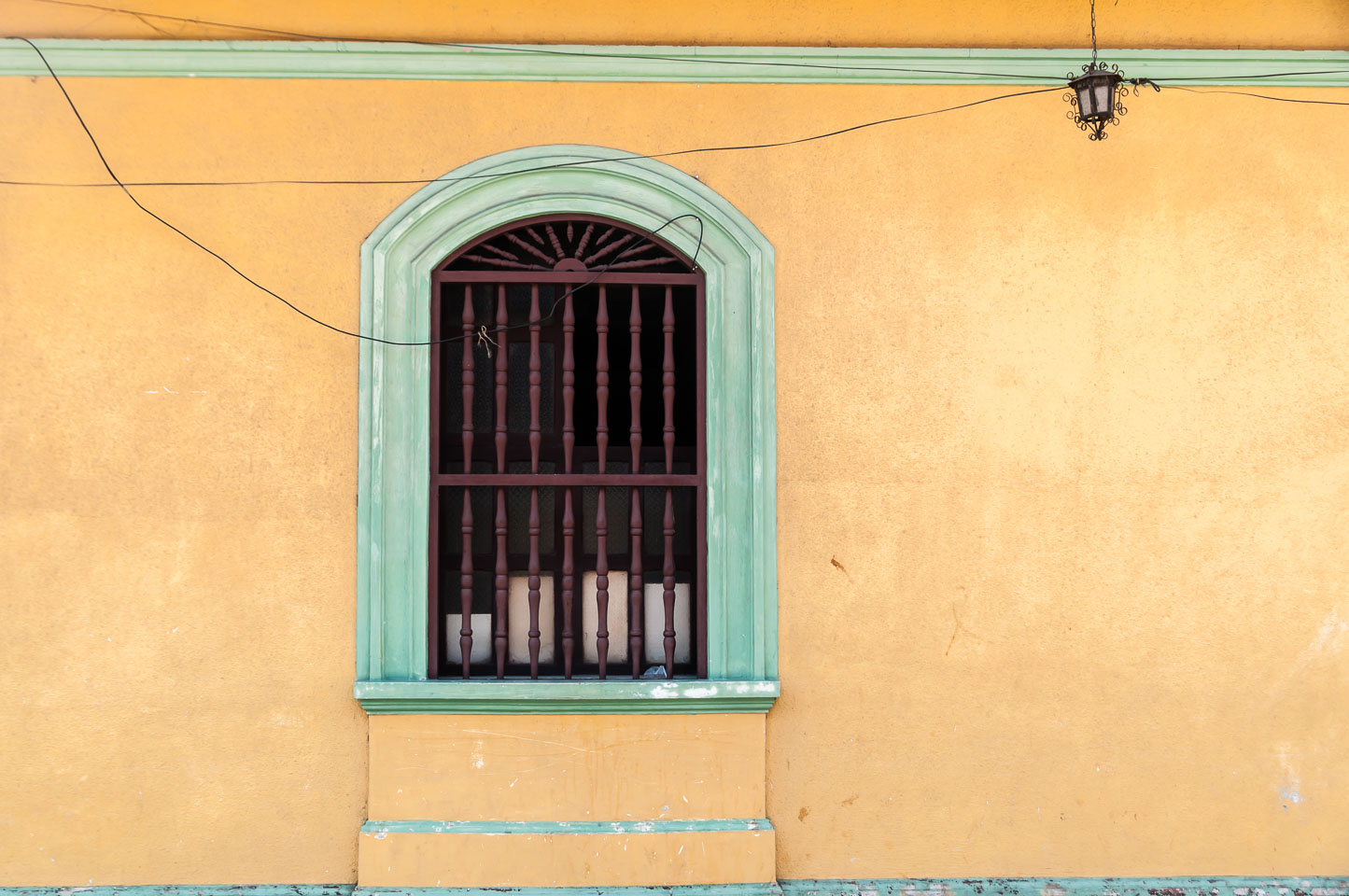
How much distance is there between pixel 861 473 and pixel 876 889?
1449 mm

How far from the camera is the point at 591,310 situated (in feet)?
11.3

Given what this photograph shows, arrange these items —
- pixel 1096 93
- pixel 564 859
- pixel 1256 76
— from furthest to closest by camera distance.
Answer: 1. pixel 1256 76
2. pixel 564 859
3. pixel 1096 93

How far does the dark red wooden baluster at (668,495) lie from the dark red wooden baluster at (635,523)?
0.30ft

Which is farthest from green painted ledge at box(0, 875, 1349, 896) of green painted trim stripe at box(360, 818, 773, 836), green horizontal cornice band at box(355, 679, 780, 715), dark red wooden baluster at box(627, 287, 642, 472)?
dark red wooden baluster at box(627, 287, 642, 472)

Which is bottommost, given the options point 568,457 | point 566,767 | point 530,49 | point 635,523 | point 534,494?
point 566,767

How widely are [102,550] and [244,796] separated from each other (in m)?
0.98

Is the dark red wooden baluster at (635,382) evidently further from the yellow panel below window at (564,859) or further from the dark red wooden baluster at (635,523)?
the yellow panel below window at (564,859)

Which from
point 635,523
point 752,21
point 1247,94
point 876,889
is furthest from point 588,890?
point 1247,94

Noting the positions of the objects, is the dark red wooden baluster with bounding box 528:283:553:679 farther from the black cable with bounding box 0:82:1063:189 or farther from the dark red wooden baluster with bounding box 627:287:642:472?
the black cable with bounding box 0:82:1063:189

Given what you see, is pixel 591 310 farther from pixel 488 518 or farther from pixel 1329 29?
pixel 1329 29

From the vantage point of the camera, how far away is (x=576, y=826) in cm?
314

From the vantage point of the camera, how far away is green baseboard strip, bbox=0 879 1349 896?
3102 millimetres

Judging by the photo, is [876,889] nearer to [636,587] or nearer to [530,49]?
[636,587]

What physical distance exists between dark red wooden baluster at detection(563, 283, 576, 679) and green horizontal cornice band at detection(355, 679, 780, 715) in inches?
4.2
